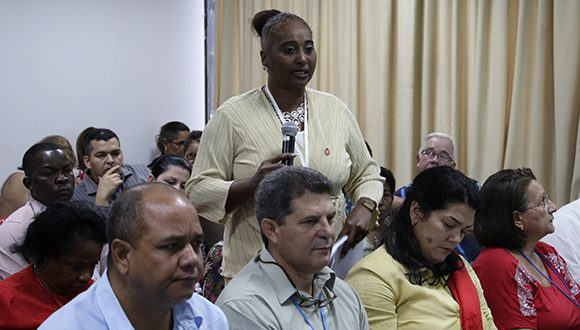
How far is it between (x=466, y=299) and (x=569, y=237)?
4.09 feet

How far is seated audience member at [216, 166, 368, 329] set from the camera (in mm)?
2160

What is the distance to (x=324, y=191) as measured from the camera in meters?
2.26

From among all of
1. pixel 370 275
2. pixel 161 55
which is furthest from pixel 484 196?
pixel 161 55

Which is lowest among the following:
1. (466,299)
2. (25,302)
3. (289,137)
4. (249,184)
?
(466,299)

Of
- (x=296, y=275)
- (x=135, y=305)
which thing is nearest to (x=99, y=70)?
(x=296, y=275)

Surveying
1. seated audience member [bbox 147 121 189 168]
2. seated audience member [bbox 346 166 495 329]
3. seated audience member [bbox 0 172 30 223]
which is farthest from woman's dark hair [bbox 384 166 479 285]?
seated audience member [bbox 147 121 189 168]

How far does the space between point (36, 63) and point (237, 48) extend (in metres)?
1.65

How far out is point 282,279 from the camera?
7.17 ft

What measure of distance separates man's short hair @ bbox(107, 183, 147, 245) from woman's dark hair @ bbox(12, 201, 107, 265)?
2.24ft

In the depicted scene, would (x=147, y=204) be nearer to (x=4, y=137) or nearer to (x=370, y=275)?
(x=370, y=275)

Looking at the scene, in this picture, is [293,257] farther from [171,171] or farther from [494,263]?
[171,171]

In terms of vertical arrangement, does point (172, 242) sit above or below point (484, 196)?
above

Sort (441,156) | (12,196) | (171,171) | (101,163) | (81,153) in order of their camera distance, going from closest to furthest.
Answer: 1. (171,171)
2. (12,196)
3. (441,156)
4. (101,163)
5. (81,153)

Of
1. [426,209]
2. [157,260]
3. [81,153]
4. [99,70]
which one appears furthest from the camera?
[99,70]
